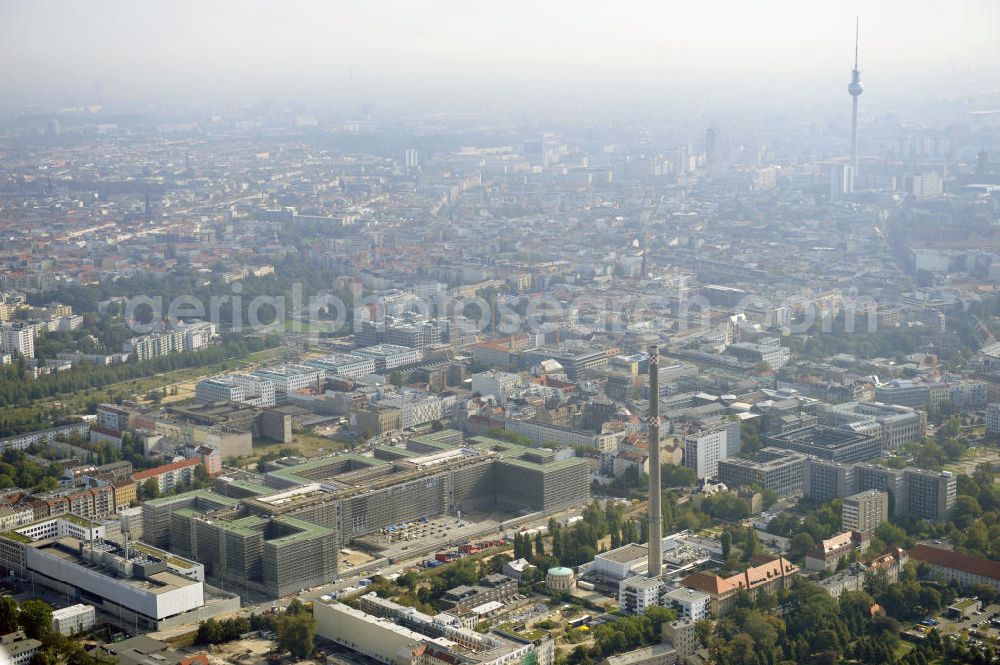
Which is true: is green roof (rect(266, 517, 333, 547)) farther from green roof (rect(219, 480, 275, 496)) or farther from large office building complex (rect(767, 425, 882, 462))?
large office building complex (rect(767, 425, 882, 462))

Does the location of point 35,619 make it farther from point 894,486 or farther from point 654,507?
point 894,486

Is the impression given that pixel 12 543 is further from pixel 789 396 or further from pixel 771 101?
pixel 771 101

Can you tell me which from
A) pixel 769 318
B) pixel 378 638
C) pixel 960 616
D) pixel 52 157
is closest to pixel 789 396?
pixel 769 318

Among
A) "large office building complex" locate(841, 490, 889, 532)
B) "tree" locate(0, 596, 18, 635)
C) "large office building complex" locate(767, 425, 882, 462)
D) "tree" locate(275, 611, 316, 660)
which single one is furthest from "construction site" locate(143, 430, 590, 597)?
"large office building complex" locate(841, 490, 889, 532)

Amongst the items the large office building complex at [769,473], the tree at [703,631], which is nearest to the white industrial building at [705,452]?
the large office building complex at [769,473]

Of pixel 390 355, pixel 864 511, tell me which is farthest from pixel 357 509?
pixel 390 355

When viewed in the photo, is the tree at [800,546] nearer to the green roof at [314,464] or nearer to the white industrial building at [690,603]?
the white industrial building at [690,603]

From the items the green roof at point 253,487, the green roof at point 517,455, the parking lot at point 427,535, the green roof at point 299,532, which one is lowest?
the parking lot at point 427,535
